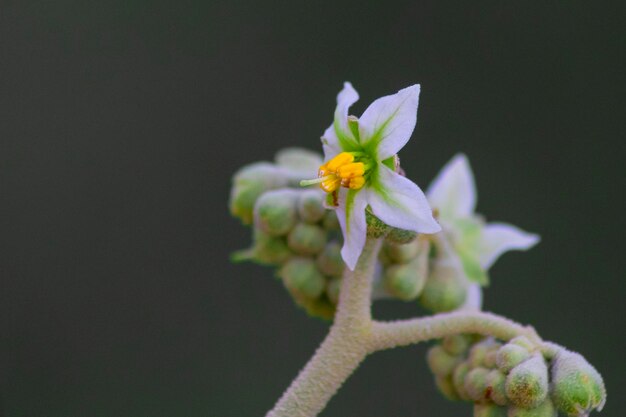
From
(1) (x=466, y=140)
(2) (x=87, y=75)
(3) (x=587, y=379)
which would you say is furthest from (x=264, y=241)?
(2) (x=87, y=75)

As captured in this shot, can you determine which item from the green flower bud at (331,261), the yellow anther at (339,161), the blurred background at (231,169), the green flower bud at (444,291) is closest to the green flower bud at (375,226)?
the yellow anther at (339,161)

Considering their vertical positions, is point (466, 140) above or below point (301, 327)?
above

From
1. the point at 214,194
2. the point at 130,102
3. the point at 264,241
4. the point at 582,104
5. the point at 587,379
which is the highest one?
the point at 582,104

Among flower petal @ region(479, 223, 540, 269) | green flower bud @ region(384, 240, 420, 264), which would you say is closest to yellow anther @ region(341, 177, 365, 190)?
green flower bud @ region(384, 240, 420, 264)

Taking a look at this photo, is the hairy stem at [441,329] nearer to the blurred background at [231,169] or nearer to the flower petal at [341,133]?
the flower petal at [341,133]

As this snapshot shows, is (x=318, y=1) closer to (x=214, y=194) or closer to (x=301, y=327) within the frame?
(x=214, y=194)

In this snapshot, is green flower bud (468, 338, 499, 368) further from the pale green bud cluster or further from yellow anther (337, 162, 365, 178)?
yellow anther (337, 162, 365, 178)
